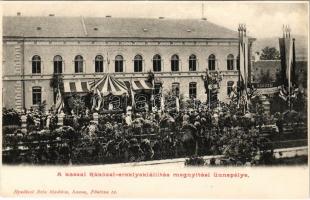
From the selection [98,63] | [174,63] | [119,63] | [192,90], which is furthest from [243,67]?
[98,63]

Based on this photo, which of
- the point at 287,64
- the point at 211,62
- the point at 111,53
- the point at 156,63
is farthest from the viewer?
the point at 211,62

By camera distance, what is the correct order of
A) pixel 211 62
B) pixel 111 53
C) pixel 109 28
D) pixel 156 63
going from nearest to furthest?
pixel 109 28 → pixel 111 53 → pixel 156 63 → pixel 211 62

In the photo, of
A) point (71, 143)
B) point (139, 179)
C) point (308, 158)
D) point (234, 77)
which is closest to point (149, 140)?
point (139, 179)

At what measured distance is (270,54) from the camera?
5723mm

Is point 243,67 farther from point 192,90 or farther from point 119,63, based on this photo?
point 119,63

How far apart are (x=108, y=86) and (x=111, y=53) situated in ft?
1.50

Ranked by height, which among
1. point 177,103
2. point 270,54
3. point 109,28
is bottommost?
point 177,103

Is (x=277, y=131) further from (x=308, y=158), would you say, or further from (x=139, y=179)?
(x=139, y=179)

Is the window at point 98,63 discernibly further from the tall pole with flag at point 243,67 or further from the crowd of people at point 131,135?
the tall pole with flag at point 243,67

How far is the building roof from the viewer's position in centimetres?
546

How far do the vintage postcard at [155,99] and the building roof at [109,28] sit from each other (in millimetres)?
16

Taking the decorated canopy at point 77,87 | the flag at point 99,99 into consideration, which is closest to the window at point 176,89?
the flag at point 99,99

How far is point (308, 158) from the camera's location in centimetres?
526

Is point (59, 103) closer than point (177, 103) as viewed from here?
Yes
